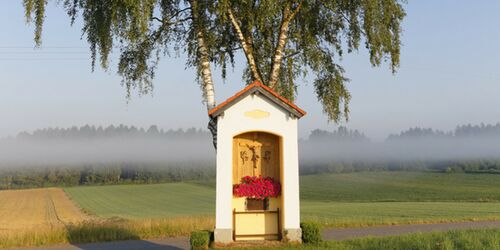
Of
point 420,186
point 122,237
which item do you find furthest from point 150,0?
point 420,186

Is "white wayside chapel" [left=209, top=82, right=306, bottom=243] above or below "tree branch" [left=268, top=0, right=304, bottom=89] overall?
below

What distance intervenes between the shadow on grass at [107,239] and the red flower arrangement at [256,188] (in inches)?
186

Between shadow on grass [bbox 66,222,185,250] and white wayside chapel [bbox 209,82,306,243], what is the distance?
14.7 feet

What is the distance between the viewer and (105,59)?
1257 cm

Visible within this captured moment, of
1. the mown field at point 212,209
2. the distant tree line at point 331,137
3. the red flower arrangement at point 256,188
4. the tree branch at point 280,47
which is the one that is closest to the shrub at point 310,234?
the mown field at point 212,209

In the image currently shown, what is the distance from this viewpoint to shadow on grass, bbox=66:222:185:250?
1525 cm

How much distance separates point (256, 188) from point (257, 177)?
1.18 feet

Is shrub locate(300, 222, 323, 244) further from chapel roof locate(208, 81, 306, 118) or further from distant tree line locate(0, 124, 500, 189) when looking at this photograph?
distant tree line locate(0, 124, 500, 189)

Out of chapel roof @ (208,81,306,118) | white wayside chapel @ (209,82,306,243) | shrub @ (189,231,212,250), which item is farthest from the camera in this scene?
chapel roof @ (208,81,306,118)

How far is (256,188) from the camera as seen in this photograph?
11.3m

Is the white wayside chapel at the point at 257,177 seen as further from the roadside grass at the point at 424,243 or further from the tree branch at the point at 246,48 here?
the tree branch at the point at 246,48

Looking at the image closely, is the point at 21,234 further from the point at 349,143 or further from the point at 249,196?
the point at 349,143

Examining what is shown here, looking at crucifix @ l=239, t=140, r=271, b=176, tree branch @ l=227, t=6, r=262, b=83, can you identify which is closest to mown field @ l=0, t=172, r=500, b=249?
crucifix @ l=239, t=140, r=271, b=176

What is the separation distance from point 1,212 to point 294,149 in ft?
152
